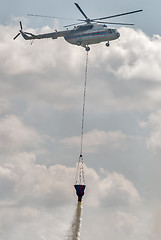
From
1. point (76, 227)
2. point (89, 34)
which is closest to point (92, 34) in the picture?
point (89, 34)

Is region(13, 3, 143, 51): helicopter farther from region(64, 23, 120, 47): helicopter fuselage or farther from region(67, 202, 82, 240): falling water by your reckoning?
region(67, 202, 82, 240): falling water

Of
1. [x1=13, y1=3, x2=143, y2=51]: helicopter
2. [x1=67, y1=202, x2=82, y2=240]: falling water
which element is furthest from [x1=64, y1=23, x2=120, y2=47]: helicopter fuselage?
[x1=67, y1=202, x2=82, y2=240]: falling water

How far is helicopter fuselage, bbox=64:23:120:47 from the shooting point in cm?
13275

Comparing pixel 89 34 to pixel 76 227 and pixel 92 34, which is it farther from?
pixel 76 227

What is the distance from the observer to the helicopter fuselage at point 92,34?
133 metres

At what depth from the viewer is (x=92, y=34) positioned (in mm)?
133125

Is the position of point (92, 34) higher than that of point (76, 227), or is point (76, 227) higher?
point (92, 34)

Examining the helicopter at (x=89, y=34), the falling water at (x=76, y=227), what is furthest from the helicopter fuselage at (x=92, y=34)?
the falling water at (x=76, y=227)

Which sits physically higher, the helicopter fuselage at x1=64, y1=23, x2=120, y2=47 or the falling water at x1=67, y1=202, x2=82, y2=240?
the helicopter fuselage at x1=64, y1=23, x2=120, y2=47

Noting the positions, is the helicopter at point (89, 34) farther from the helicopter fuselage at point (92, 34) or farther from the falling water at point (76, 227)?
the falling water at point (76, 227)

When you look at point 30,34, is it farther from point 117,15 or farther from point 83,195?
point 83,195

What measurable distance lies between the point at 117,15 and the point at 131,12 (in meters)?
4.12

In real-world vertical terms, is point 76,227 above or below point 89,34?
below

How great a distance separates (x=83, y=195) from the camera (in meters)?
111
